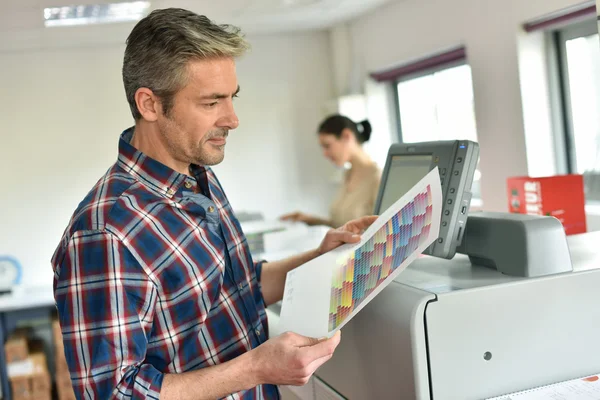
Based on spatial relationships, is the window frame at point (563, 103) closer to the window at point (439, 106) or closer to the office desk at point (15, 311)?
the window at point (439, 106)

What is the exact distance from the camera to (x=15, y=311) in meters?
4.11

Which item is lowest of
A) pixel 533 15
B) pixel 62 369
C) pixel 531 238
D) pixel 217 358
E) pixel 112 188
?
pixel 62 369

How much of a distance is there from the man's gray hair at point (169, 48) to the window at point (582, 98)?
8.19 ft

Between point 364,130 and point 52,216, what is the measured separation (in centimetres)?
224

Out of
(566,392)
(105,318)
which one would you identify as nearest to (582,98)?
(566,392)

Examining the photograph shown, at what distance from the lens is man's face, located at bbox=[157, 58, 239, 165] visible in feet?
3.90

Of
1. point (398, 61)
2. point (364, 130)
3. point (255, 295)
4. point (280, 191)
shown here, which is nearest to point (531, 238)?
point (255, 295)

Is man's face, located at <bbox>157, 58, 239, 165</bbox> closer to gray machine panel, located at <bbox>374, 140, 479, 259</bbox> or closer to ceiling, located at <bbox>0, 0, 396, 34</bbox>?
gray machine panel, located at <bbox>374, 140, 479, 259</bbox>

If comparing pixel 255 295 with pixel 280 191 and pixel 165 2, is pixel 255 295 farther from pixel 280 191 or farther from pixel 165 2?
pixel 280 191

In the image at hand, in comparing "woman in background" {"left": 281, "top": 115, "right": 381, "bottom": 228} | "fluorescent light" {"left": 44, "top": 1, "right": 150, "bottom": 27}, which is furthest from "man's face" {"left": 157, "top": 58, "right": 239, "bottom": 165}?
"fluorescent light" {"left": 44, "top": 1, "right": 150, "bottom": 27}

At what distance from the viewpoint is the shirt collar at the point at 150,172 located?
120 cm

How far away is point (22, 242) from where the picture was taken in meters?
4.81

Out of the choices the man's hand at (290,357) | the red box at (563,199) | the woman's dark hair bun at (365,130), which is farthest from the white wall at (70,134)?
the man's hand at (290,357)

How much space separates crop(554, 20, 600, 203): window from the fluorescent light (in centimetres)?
211
